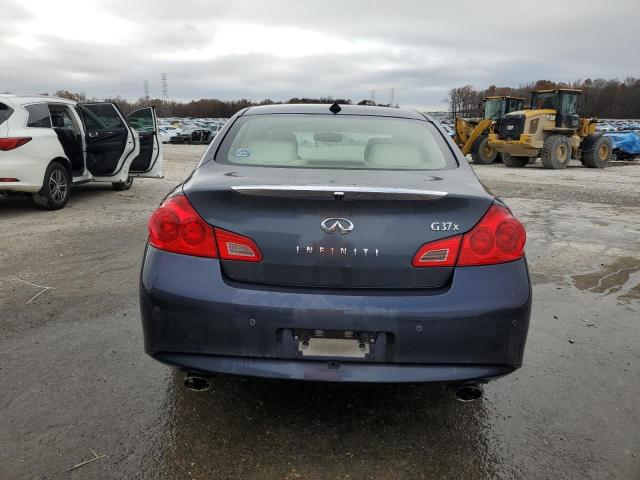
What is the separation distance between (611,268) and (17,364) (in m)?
5.42

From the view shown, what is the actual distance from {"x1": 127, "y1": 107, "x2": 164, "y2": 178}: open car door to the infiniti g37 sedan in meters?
8.25

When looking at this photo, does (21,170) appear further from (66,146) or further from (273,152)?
(273,152)

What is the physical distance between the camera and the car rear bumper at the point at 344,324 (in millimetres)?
2174

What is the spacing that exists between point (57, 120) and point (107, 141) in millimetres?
909

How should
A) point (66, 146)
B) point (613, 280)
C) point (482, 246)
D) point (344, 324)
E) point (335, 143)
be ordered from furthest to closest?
point (66, 146) < point (613, 280) < point (335, 143) < point (482, 246) < point (344, 324)

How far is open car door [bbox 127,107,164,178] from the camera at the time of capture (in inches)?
393

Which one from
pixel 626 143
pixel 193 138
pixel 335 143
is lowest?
pixel 193 138

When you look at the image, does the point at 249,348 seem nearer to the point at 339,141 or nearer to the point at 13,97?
the point at 339,141

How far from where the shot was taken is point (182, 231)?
2309mm

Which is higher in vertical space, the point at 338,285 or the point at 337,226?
the point at 337,226

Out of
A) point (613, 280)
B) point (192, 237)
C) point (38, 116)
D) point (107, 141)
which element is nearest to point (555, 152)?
point (613, 280)

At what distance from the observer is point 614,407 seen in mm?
2834

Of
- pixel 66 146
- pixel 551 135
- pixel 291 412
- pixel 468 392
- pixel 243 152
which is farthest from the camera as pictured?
pixel 551 135

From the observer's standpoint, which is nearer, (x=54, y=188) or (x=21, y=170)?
(x=21, y=170)
